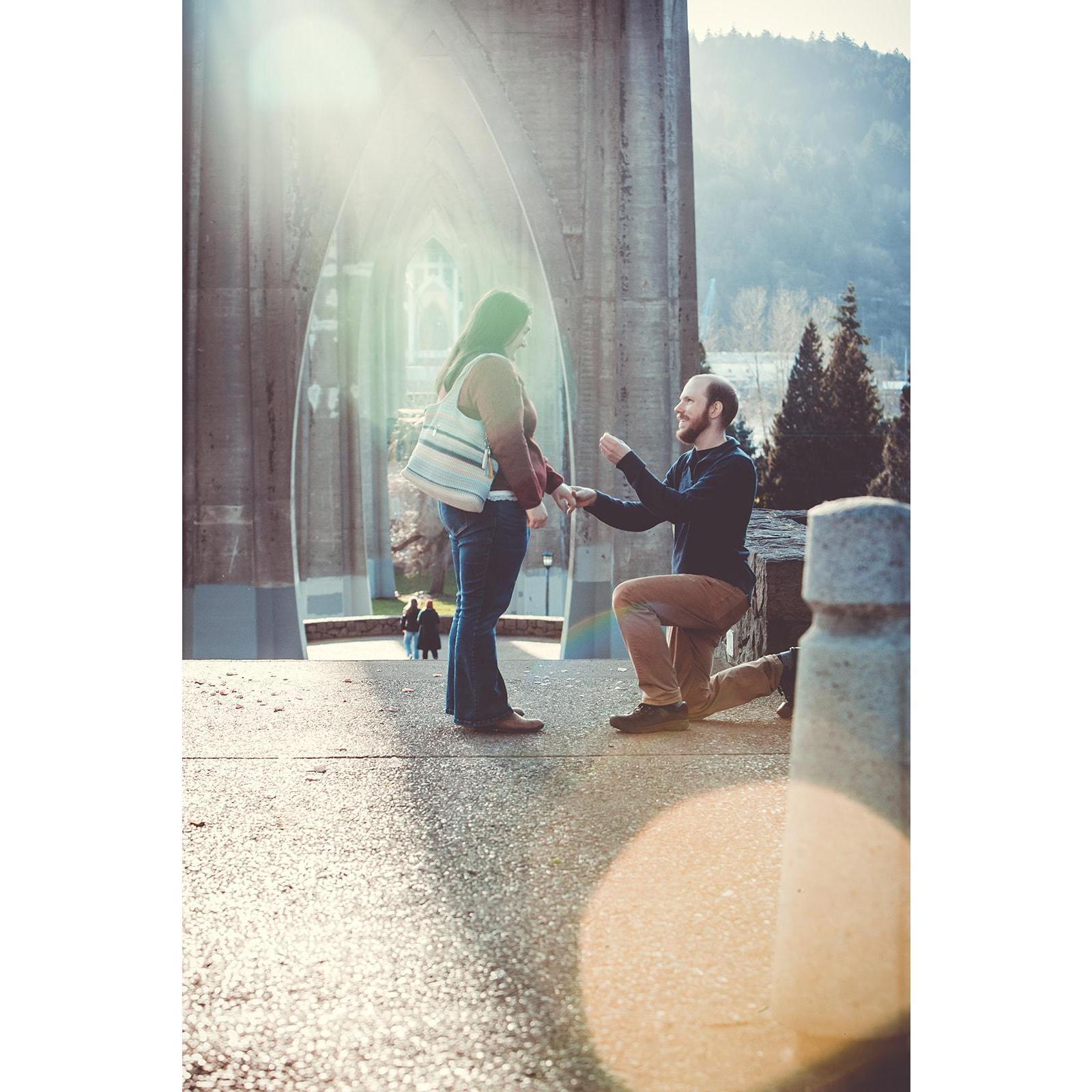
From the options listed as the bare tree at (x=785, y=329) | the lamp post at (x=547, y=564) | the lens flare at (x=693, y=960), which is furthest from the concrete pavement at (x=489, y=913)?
the bare tree at (x=785, y=329)

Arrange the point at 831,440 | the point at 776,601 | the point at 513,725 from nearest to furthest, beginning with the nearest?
the point at 513,725 → the point at 776,601 → the point at 831,440

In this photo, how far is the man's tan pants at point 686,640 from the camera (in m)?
3.83

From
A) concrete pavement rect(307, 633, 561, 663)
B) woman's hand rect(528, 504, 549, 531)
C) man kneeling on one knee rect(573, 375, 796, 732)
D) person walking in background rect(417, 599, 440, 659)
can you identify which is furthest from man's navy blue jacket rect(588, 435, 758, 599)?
concrete pavement rect(307, 633, 561, 663)

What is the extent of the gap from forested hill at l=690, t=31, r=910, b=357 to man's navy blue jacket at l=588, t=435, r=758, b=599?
83.6 ft

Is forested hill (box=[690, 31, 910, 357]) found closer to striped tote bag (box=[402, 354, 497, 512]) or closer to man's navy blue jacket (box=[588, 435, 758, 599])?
man's navy blue jacket (box=[588, 435, 758, 599])

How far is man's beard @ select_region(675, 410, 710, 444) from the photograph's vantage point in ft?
12.5

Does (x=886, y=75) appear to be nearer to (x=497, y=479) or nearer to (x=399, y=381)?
(x=497, y=479)

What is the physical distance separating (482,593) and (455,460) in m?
0.52

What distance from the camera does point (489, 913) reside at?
2230 millimetres

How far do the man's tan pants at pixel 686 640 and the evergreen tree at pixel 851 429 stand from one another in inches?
948

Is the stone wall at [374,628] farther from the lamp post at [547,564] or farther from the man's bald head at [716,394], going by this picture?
the man's bald head at [716,394]

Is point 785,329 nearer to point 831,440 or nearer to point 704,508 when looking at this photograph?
point 831,440

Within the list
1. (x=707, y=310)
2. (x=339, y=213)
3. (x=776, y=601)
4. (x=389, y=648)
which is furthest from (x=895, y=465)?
(x=707, y=310)

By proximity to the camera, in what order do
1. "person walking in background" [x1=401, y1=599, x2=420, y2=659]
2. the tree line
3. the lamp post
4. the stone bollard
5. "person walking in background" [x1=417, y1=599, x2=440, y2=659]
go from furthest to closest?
the tree line
the lamp post
"person walking in background" [x1=401, y1=599, x2=420, y2=659]
"person walking in background" [x1=417, y1=599, x2=440, y2=659]
the stone bollard
